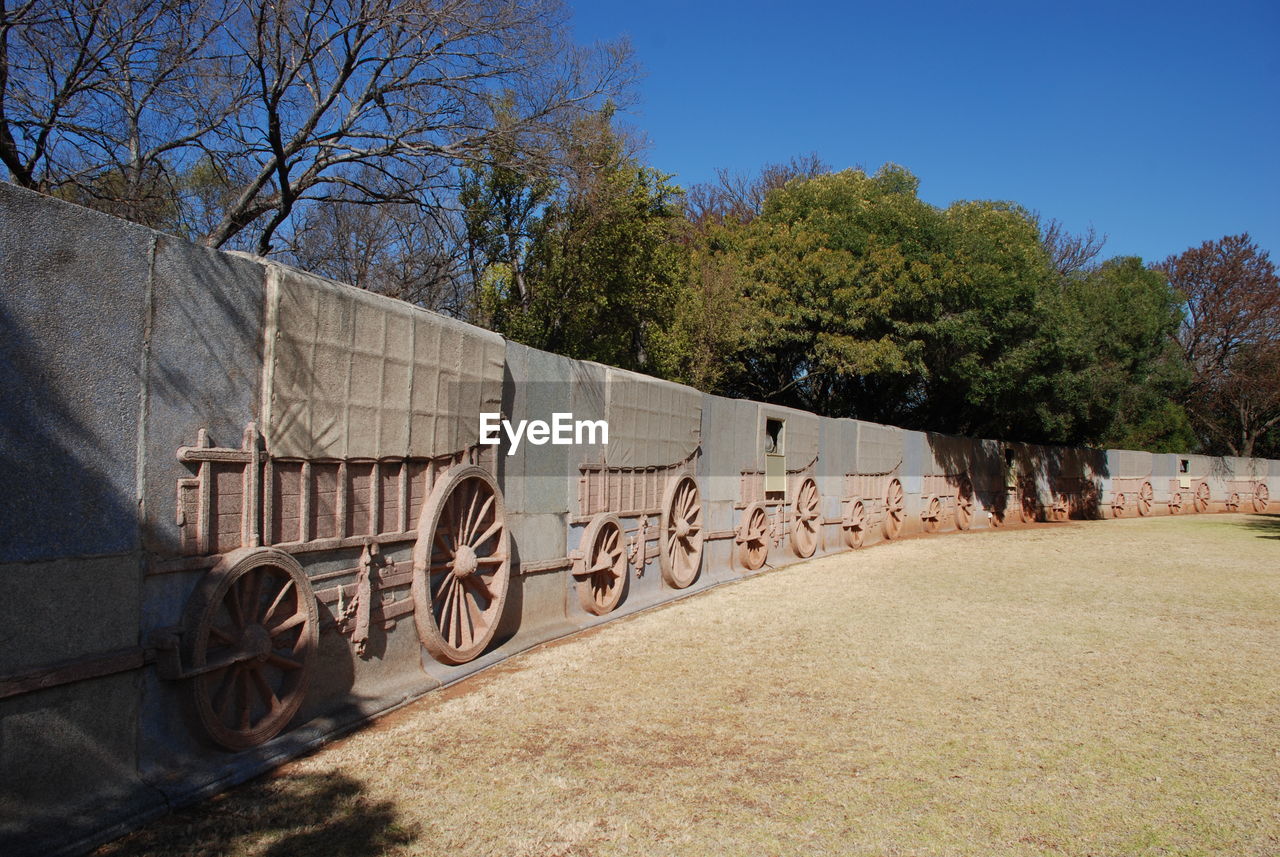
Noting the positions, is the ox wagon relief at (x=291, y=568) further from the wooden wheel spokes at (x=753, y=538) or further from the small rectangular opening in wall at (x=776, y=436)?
the small rectangular opening in wall at (x=776, y=436)

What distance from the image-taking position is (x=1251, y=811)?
12.6 ft

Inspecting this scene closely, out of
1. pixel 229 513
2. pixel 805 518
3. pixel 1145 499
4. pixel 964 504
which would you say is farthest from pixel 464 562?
pixel 1145 499

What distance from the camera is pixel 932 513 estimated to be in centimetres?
1769

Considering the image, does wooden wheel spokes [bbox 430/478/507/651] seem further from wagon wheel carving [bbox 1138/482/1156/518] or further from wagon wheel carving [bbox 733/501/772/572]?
wagon wheel carving [bbox 1138/482/1156/518]

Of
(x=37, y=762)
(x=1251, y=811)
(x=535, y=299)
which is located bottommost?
(x=1251, y=811)

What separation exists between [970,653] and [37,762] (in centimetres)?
596

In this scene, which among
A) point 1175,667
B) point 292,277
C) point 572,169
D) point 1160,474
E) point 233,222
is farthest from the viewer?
point 1160,474

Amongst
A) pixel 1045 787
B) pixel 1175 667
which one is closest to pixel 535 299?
pixel 1175 667

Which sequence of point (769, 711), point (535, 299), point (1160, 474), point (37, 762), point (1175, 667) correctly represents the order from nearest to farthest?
point (37, 762), point (769, 711), point (1175, 667), point (535, 299), point (1160, 474)

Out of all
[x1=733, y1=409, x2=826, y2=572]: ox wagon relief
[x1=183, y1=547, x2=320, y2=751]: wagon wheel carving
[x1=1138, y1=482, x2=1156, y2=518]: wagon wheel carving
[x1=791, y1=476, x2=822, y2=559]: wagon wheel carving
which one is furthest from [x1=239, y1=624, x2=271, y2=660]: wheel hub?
[x1=1138, y1=482, x2=1156, y2=518]: wagon wheel carving

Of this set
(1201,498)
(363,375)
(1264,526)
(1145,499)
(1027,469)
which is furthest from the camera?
(1201,498)

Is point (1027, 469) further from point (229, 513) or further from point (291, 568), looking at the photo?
point (229, 513)

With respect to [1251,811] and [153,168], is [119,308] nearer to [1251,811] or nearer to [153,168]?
[1251,811]

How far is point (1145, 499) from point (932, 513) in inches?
508
